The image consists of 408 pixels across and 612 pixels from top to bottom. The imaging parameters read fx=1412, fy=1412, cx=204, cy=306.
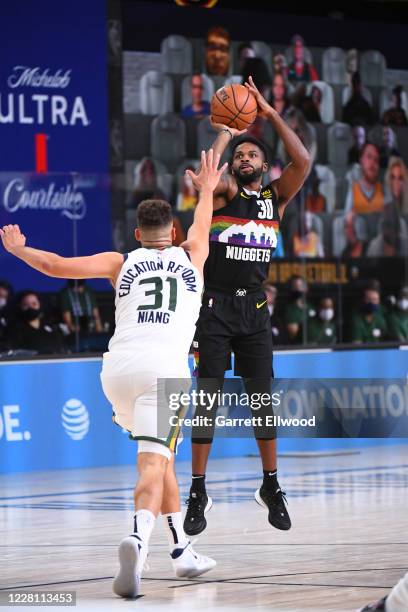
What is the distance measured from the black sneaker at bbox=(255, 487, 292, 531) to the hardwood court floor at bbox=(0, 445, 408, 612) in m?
0.12

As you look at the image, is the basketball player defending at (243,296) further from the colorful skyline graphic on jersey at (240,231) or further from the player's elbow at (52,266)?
the player's elbow at (52,266)

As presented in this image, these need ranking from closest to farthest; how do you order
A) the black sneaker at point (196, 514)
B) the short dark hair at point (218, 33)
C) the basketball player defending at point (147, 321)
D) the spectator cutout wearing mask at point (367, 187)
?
the basketball player defending at point (147, 321) → the black sneaker at point (196, 514) → the spectator cutout wearing mask at point (367, 187) → the short dark hair at point (218, 33)

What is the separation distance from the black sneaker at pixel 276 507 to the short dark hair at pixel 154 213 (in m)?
2.40

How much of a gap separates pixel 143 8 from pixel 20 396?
8563mm

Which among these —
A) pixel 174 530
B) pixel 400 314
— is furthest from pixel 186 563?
pixel 400 314

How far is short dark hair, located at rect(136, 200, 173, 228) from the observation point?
7.20 meters

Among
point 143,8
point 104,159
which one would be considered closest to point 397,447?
point 104,159

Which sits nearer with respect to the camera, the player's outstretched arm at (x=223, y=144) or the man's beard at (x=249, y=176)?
the player's outstretched arm at (x=223, y=144)

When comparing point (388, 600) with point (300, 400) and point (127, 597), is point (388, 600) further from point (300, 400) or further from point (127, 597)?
point (300, 400)

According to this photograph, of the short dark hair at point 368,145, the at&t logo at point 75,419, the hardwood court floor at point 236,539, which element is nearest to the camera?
the hardwood court floor at point 236,539

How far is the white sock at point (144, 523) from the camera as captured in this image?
22.0 ft

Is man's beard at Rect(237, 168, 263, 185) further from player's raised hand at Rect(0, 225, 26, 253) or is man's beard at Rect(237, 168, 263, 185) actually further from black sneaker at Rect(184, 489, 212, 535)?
Answer: player's raised hand at Rect(0, 225, 26, 253)

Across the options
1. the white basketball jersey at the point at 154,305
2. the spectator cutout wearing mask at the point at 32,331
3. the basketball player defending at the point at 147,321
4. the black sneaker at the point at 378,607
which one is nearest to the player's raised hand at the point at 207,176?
the basketball player defending at the point at 147,321

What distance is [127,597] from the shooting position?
21.9ft
